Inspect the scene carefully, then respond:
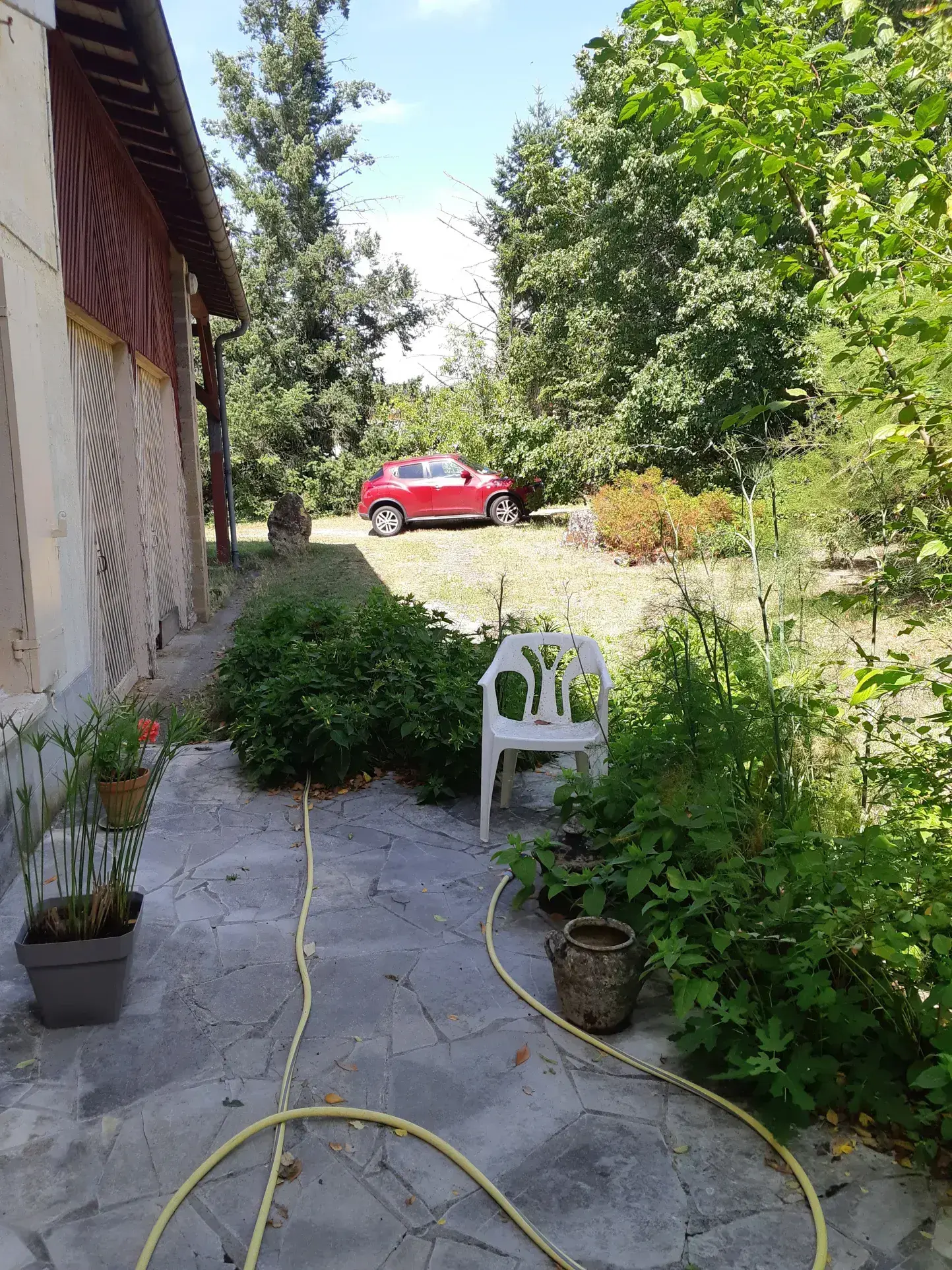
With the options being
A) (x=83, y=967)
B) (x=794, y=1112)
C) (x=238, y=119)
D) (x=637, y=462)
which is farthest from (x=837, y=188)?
(x=238, y=119)

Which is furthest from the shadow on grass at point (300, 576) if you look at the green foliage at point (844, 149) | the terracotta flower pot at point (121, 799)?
the green foliage at point (844, 149)

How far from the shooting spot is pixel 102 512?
226 inches

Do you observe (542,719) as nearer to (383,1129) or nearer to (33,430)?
(383,1129)

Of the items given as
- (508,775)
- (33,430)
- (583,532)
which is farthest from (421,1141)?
(583,532)

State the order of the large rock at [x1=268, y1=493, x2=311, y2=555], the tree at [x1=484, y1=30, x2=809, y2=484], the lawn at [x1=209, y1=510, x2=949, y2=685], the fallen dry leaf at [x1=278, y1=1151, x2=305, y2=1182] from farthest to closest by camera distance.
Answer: the tree at [x1=484, y1=30, x2=809, y2=484], the large rock at [x1=268, y1=493, x2=311, y2=555], the lawn at [x1=209, y1=510, x2=949, y2=685], the fallen dry leaf at [x1=278, y1=1151, x2=305, y2=1182]

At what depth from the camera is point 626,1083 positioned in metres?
2.39

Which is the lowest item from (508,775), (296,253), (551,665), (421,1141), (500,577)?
(421,1141)

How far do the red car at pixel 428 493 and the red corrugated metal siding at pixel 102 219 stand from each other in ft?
28.9

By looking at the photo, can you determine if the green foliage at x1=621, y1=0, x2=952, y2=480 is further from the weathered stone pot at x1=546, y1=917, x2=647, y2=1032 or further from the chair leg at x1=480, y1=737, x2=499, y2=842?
the chair leg at x1=480, y1=737, x2=499, y2=842

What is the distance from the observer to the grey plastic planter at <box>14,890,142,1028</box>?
2.48 metres

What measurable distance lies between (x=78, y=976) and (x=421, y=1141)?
1072 mm

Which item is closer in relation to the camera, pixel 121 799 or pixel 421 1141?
pixel 421 1141

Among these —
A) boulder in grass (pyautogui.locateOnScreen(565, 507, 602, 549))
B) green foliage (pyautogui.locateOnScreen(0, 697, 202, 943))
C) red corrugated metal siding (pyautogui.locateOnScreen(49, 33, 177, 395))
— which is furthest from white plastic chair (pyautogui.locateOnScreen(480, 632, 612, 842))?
boulder in grass (pyautogui.locateOnScreen(565, 507, 602, 549))

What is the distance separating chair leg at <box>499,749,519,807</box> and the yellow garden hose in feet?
4.71
